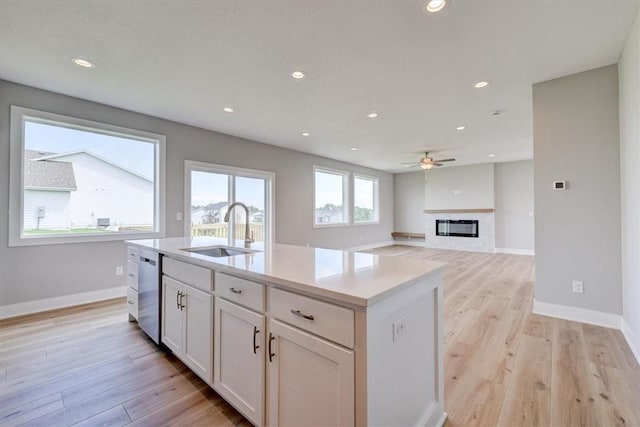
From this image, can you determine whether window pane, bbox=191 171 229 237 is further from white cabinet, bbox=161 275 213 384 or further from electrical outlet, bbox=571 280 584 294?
electrical outlet, bbox=571 280 584 294

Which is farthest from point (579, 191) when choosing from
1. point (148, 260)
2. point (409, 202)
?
point (409, 202)

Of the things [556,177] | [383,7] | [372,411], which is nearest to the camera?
[372,411]

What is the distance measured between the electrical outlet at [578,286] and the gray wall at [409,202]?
21.7 ft

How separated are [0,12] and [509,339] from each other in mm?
4788

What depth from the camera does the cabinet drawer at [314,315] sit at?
3.46ft

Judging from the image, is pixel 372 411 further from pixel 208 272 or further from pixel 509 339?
pixel 509 339

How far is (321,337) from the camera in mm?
1136

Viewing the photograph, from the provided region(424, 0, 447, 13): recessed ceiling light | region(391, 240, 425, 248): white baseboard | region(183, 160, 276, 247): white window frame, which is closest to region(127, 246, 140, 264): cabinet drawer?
region(183, 160, 276, 247): white window frame

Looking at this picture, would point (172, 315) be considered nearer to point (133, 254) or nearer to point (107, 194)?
point (133, 254)

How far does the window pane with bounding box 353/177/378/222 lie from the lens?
8.53 metres

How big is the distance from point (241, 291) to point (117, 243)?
3.39 m

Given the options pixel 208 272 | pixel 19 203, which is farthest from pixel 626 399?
pixel 19 203

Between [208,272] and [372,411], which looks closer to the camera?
[372,411]

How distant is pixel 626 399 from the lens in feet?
5.70
